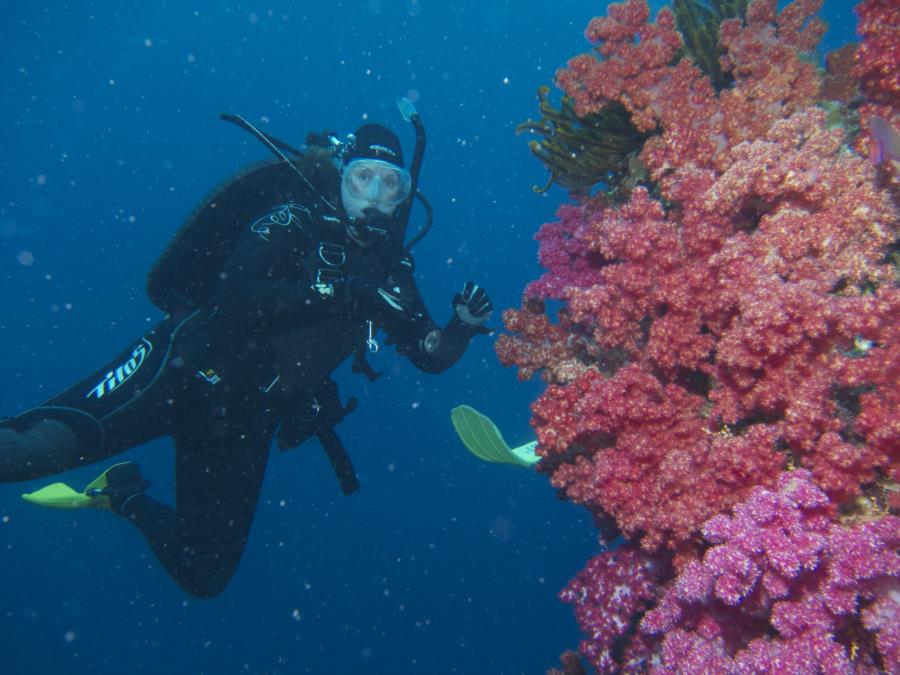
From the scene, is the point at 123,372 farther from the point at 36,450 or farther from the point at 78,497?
the point at 78,497

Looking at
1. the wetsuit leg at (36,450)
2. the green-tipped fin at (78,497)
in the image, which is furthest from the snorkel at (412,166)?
the green-tipped fin at (78,497)

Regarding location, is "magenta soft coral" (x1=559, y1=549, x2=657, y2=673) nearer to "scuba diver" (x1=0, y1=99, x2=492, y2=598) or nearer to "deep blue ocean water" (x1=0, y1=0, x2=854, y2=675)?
"scuba diver" (x1=0, y1=99, x2=492, y2=598)

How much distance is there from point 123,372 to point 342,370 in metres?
36.6

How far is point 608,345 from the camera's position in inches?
123

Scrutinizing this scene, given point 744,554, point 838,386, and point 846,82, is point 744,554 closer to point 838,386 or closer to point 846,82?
point 838,386

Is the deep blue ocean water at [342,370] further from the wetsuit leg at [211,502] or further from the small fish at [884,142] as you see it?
the small fish at [884,142]

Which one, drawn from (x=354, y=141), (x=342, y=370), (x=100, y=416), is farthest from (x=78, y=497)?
(x=342, y=370)

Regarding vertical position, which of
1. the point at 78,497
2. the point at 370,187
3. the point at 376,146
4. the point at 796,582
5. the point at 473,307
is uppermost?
the point at 376,146

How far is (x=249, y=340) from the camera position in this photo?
5387mm

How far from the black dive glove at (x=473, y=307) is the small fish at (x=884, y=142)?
9.72 feet

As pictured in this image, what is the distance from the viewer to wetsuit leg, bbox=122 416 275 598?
5969 mm

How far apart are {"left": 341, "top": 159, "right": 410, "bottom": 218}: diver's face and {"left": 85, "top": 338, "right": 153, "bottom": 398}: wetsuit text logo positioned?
2807mm

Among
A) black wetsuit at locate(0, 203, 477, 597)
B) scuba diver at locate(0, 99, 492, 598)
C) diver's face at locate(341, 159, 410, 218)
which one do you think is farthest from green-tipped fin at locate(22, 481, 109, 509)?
diver's face at locate(341, 159, 410, 218)

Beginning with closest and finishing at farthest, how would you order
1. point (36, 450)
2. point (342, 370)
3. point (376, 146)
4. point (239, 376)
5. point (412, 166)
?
point (36, 450), point (239, 376), point (376, 146), point (412, 166), point (342, 370)
